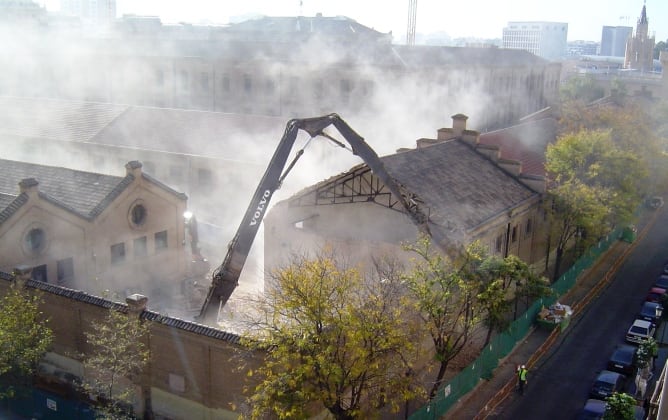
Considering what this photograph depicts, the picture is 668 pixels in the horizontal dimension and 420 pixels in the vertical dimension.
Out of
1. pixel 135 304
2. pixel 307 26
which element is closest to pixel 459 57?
pixel 307 26

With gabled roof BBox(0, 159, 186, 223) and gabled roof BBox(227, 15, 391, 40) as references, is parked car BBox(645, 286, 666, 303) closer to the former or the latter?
gabled roof BBox(0, 159, 186, 223)

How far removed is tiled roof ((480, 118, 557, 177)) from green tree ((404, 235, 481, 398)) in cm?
1749

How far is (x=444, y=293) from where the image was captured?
1856 cm

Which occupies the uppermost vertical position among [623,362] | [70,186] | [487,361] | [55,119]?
[55,119]

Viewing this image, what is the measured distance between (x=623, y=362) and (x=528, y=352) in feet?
10.4

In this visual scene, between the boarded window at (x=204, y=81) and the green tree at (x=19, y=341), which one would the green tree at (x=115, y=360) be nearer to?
the green tree at (x=19, y=341)

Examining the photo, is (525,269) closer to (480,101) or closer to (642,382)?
(642,382)

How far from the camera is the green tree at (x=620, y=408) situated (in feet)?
60.5

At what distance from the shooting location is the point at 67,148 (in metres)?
44.1

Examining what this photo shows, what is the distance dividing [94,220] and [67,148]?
20.2 metres

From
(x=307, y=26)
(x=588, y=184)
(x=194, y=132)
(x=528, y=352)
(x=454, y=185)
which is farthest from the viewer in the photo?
(x=307, y=26)

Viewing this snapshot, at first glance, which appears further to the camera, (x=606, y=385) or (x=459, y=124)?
A: (x=459, y=124)

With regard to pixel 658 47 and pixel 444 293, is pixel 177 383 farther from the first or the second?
pixel 658 47

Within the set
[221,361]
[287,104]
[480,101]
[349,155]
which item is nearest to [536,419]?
[221,361]
